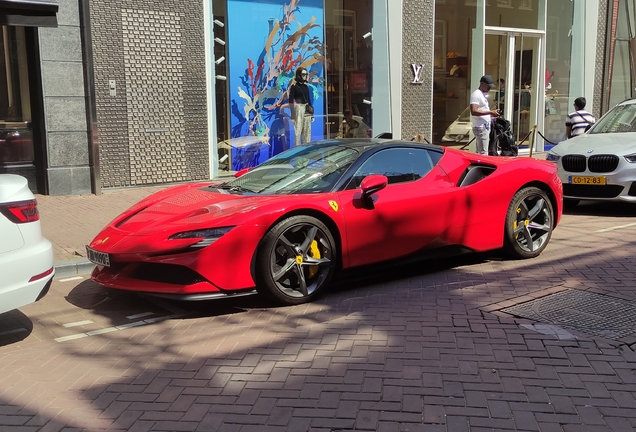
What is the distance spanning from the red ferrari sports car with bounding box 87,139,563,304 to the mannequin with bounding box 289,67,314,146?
283 inches

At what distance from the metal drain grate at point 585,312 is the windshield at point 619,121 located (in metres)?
5.79

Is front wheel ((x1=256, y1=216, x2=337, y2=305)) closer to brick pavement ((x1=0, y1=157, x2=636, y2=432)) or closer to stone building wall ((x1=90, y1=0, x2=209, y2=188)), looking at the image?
brick pavement ((x1=0, y1=157, x2=636, y2=432))

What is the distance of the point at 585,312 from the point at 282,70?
391 inches

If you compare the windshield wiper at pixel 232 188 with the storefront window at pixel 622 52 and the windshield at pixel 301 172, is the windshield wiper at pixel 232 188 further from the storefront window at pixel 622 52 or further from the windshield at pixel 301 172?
the storefront window at pixel 622 52

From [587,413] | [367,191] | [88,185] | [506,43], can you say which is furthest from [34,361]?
[506,43]

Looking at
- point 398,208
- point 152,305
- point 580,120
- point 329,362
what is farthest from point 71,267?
point 580,120

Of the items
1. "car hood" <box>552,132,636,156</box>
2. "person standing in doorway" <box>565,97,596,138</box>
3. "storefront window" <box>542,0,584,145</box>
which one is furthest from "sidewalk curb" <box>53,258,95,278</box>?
"storefront window" <box>542,0,584,145</box>

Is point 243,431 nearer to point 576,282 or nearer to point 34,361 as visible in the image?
point 34,361

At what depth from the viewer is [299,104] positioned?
14016 millimetres

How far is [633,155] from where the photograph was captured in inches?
371

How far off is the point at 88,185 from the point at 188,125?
7.16 feet

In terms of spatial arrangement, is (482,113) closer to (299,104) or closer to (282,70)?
(299,104)

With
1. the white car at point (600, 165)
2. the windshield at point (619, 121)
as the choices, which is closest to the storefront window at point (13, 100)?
the white car at point (600, 165)

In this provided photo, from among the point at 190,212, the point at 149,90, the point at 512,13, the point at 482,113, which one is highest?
the point at 512,13
